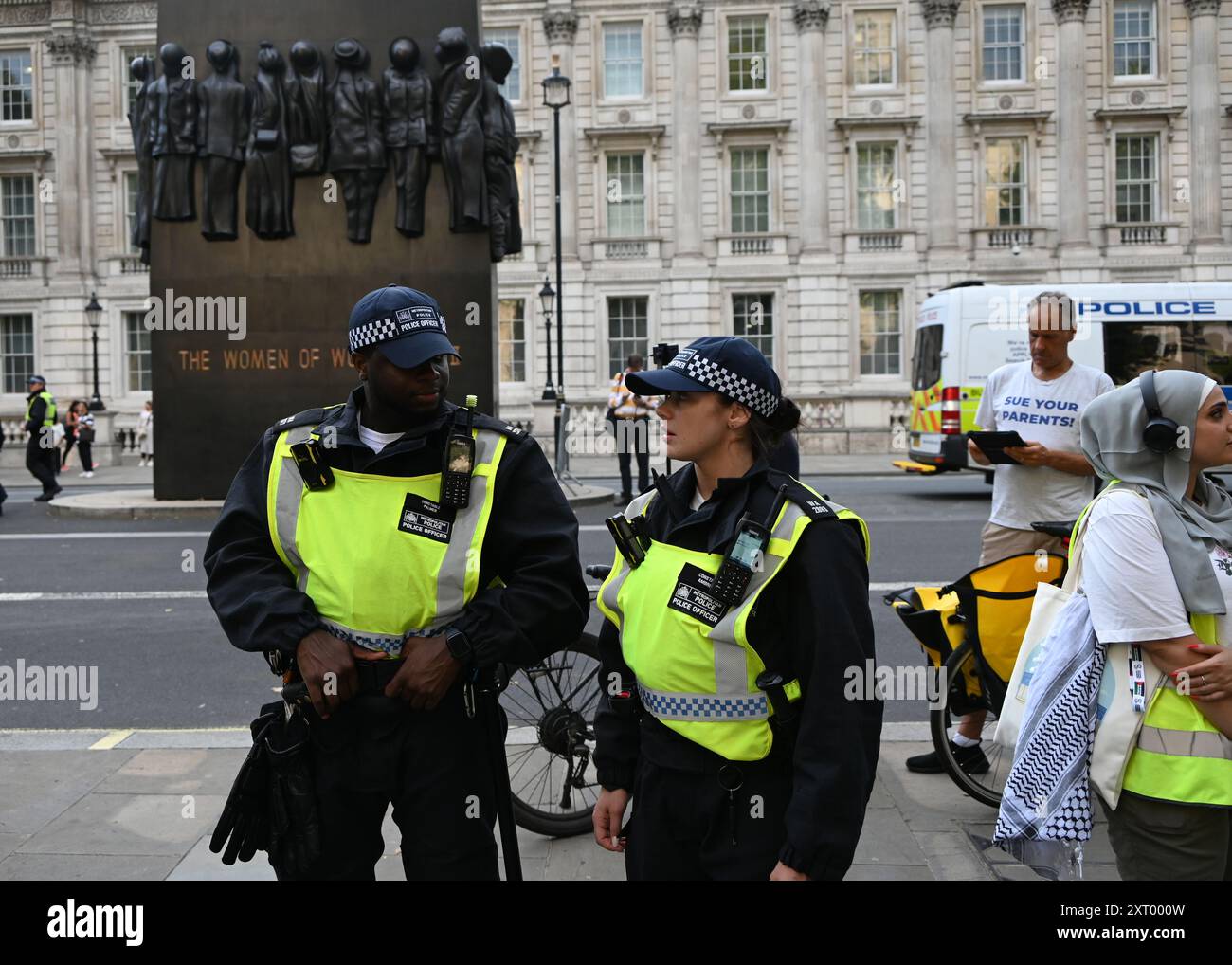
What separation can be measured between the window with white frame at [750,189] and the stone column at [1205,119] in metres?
11.9

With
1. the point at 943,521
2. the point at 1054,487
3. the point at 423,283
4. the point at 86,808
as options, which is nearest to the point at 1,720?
the point at 86,808

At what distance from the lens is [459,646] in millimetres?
2775

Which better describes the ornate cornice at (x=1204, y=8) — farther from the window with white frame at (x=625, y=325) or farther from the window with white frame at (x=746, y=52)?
the window with white frame at (x=625, y=325)

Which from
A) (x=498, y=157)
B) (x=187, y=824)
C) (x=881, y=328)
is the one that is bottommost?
(x=187, y=824)

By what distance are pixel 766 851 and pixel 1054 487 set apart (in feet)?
10.1

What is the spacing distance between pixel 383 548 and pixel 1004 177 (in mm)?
33715

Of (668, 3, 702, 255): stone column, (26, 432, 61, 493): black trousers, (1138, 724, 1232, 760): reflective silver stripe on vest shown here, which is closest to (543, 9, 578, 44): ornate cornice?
(668, 3, 702, 255): stone column

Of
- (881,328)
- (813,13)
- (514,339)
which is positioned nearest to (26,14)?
(514,339)

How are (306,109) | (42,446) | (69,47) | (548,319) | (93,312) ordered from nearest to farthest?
(306,109), (42,446), (548,319), (93,312), (69,47)

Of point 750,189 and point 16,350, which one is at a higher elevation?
point 750,189

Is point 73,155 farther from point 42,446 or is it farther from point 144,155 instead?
point 144,155

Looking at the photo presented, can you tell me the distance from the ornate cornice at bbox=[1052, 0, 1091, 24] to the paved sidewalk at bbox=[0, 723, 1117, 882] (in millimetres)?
→ 32516

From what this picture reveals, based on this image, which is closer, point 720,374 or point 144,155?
point 720,374

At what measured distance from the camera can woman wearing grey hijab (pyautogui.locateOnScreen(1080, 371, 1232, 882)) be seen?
2684mm
